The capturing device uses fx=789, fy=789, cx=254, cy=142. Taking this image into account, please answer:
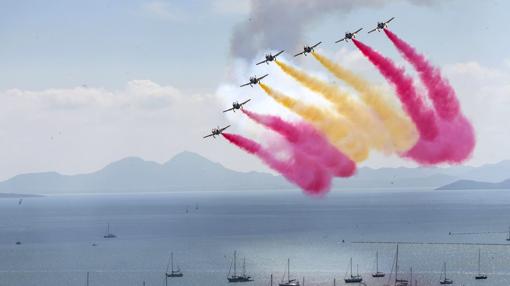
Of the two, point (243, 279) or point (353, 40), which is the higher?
point (353, 40)

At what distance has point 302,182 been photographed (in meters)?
123

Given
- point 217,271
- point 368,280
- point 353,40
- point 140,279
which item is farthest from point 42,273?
point 353,40

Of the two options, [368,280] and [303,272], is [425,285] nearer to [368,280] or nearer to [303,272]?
[368,280]

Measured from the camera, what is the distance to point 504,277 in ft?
598

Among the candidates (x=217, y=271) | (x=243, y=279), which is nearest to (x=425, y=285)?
(x=243, y=279)

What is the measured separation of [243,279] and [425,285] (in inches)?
1557

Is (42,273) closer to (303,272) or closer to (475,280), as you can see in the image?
(303,272)

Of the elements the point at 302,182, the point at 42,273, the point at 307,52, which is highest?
the point at 307,52

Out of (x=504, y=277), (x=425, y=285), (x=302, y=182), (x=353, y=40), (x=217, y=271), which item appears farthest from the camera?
(x=217, y=271)

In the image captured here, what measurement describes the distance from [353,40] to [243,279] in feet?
279

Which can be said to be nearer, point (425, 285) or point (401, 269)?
point (425, 285)

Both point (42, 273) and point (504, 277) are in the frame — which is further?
point (42, 273)

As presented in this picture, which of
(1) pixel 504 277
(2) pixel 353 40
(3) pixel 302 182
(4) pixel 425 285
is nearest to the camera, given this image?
(2) pixel 353 40

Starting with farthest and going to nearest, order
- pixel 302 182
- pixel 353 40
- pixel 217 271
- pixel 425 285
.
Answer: pixel 217 271 < pixel 425 285 < pixel 302 182 < pixel 353 40
